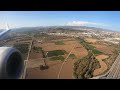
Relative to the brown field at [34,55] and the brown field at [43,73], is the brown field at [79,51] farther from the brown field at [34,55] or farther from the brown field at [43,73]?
the brown field at [34,55]

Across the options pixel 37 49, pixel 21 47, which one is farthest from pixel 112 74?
pixel 21 47

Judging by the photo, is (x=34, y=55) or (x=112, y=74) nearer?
(x=112, y=74)

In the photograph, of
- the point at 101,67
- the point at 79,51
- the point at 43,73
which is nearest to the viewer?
the point at 43,73

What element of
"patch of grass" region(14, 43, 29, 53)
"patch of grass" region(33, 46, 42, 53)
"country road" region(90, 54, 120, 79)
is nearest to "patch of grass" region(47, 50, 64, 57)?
"patch of grass" region(33, 46, 42, 53)

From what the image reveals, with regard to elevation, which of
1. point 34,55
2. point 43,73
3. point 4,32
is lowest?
point 43,73

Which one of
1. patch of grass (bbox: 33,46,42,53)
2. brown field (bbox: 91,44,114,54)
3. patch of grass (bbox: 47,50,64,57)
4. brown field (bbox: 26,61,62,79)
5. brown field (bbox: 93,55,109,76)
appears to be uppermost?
brown field (bbox: 91,44,114,54)

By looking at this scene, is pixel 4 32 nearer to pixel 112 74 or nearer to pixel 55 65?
pixel 55 65

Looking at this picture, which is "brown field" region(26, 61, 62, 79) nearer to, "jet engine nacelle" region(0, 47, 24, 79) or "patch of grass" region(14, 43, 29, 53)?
"jet engine nacelle" region(0, 47, 24, 79)
